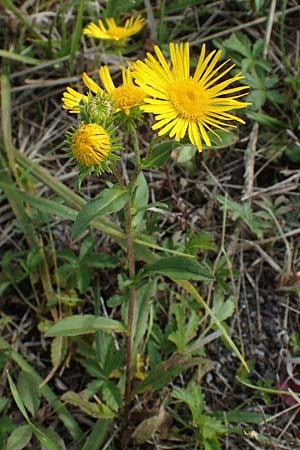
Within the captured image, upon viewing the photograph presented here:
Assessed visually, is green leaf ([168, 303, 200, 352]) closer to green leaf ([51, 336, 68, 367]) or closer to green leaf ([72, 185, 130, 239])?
green leaf ([51, 336, 68, 367])

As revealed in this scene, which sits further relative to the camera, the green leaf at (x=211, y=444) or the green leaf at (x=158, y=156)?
the green leaf at (x=211, y=444)

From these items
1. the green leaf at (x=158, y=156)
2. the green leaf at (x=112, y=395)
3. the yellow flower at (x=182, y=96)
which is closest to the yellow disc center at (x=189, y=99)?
the yellow flower at (x=182, y=96)

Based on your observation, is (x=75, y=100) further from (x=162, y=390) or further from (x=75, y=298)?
(x=162, y=390)

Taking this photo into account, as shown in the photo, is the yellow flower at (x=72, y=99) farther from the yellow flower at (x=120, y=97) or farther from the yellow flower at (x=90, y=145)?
the yellow flower at (x=90, y=145)

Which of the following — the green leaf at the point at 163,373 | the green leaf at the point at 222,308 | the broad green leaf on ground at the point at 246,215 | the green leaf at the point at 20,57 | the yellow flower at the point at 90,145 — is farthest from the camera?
the green leaf at the point at 20,57

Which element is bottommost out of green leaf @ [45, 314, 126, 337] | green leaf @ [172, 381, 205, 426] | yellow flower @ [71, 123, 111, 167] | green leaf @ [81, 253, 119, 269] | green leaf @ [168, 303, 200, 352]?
green leaf @ [172, 381, 205, 426]

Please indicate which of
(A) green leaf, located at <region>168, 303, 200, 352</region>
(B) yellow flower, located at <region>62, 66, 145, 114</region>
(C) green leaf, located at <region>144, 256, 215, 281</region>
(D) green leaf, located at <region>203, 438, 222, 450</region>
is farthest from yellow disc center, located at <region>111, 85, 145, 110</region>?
(D) green leaf, located at <region>203, 438, 222, 450</region>
